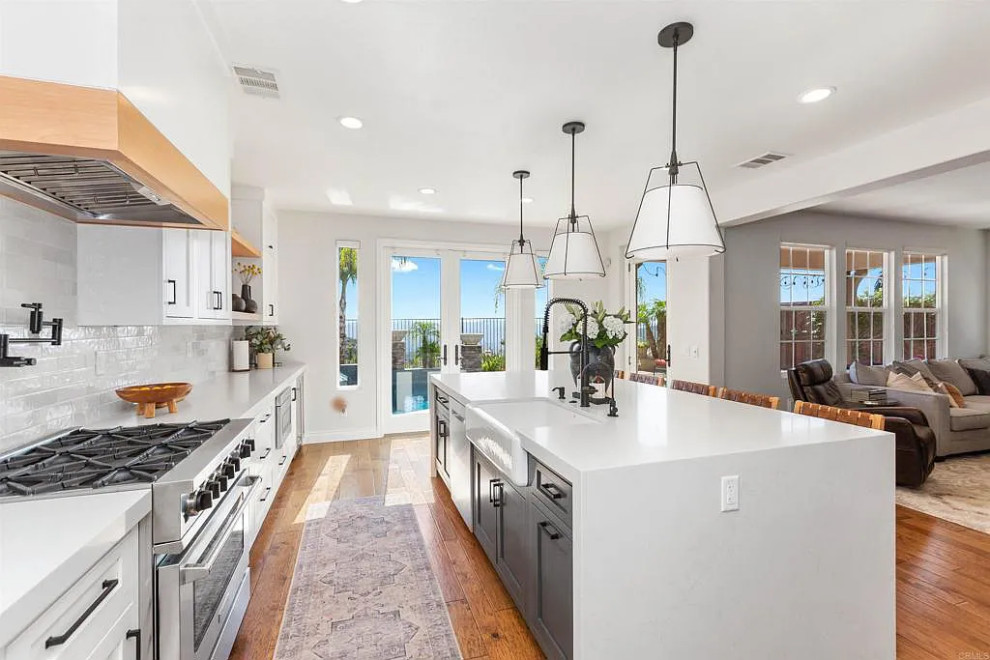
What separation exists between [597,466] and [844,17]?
209 centimetres

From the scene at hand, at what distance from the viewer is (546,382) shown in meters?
3.40

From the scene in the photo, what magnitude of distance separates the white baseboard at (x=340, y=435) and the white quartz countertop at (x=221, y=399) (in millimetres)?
1292

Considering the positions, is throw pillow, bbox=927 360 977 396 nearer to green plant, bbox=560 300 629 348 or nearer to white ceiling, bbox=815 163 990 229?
white ceiling, bbox=815 163 990 229

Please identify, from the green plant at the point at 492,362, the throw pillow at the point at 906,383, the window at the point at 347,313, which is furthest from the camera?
the green plant at the point at 492,362

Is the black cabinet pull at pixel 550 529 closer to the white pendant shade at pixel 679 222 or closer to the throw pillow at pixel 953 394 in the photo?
the white pendant shade at pixel 679 222

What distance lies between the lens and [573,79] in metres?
2.42

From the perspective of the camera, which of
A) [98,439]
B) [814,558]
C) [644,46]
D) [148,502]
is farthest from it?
[644,46]

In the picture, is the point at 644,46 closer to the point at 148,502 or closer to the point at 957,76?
the point at 957,76

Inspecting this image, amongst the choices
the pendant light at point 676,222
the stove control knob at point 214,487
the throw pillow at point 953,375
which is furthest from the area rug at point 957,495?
the stove control knob at point 214,487

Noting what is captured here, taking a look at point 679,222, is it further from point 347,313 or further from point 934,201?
point 934,201

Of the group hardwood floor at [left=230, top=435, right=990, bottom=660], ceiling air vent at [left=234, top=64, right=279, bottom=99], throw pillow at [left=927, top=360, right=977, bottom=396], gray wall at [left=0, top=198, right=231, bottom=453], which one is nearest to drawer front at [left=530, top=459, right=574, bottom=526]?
hardwood floor at [left=230, top=435, right=990, bottom=660]

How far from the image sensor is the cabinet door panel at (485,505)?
232cm

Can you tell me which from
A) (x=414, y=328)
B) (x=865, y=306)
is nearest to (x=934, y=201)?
(x=865, y=306)

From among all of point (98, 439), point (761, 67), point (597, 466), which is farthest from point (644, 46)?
point (98, 439)
